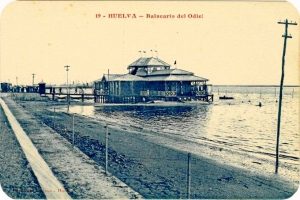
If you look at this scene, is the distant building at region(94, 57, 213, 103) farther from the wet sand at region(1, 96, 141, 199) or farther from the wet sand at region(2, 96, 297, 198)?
the wet sand at region(1, 96, 141, 199)

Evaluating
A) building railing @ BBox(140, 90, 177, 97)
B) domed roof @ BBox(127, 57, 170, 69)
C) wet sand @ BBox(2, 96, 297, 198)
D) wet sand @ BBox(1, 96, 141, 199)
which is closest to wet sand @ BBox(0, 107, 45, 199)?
wet sand @ BBox(1, 96, 141, 199)

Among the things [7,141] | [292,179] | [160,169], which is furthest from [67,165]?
[292,179]

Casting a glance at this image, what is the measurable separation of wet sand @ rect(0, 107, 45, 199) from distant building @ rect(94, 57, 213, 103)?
3595cm

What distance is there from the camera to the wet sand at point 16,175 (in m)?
8.92

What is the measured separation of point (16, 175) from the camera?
10453 millimetres

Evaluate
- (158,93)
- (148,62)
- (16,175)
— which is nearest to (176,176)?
(16,175)

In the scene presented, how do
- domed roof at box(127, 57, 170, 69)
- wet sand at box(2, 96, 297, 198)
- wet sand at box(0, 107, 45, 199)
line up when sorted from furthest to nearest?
domed roof at box(127, 57, 170, 69) → wet sand at box(2, 96, 297, 198) → wet sand at box(0, 107, 45, 199)

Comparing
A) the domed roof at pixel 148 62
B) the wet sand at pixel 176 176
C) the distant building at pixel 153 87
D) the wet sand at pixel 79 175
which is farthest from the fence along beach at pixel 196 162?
the domed roof at pixel 148 62

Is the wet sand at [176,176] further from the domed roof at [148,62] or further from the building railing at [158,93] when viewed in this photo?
the domed roof at [148,62]

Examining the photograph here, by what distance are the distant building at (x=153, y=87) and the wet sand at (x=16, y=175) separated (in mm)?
35950

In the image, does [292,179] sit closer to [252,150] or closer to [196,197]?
[196,197]

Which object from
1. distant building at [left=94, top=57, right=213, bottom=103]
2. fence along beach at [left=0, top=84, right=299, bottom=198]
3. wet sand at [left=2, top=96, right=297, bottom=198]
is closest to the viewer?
→ wet sand at [left=2, top=96, right=297, bottom=198]

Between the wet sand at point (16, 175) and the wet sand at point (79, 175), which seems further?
the wet sand at point (16, 175)

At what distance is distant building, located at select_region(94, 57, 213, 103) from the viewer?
49938mm
